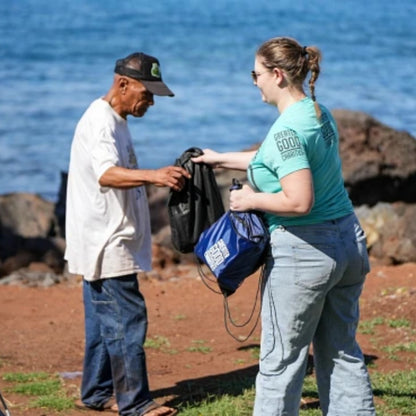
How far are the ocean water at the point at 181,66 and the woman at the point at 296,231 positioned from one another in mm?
16269

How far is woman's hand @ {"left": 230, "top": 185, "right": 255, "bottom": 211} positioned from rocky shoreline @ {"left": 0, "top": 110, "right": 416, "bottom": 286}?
5.83m

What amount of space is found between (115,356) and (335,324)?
1.51m

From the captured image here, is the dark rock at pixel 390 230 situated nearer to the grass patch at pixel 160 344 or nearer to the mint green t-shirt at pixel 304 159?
the grass patch at pixel 160 344

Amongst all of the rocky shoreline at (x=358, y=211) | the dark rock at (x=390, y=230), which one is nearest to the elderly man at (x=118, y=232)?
the rocky shoreline at (x=358, y=211)

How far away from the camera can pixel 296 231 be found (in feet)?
16.8

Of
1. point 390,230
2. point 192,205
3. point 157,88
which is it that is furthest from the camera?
point 390,230

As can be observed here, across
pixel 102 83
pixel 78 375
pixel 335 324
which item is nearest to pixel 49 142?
pixel 102 83

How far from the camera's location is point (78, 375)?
293 inches

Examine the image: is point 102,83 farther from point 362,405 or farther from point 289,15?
point 362,405

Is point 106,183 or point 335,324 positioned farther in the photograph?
point 106,183

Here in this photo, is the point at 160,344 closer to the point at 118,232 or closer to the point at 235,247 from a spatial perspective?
the point at 118,232

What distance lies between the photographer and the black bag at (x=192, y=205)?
582cm

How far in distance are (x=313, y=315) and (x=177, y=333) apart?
11.3 ft

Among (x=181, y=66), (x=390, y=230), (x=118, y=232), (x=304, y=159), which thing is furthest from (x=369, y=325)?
(x=181, y=66)
